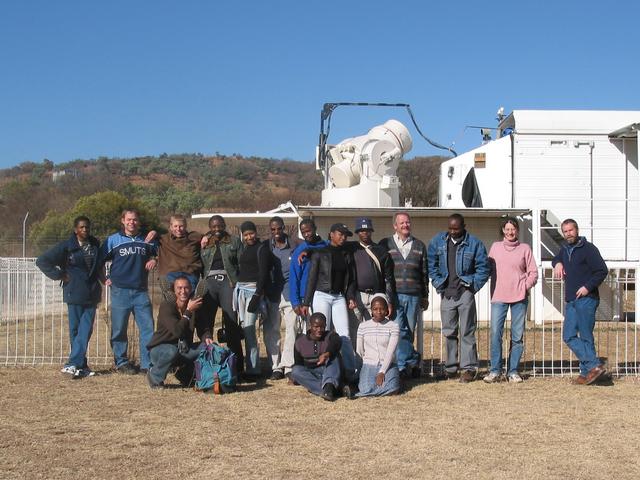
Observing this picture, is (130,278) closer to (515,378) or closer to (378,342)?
(378,342)

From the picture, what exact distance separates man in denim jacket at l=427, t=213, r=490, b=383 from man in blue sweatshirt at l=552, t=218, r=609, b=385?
0.90m

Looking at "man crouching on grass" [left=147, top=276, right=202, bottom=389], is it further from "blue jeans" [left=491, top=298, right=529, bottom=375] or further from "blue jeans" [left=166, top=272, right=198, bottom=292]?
"blue jeans" [left=491, top=298, right=529, bottom=375]

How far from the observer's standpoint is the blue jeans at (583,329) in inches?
347

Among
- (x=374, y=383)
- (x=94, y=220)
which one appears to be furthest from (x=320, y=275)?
(x=94, y=220)

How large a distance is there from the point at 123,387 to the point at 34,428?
72.0 inches

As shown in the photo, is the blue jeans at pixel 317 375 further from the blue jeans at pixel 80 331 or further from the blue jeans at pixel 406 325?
the blue jeans at pixel 80 331

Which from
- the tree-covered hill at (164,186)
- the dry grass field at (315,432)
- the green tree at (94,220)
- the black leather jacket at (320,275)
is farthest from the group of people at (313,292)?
the green tree at (94,220)

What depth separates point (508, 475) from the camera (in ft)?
18.2

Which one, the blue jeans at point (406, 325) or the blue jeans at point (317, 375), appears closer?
the blue jeans at point (317, 375)

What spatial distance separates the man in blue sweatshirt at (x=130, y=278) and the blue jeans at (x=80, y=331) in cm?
29

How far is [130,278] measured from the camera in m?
9.29

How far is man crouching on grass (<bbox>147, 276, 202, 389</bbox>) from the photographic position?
844 centimetres

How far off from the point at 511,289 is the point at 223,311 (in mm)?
3144

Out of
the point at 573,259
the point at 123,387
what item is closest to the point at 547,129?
the point at 573,259
